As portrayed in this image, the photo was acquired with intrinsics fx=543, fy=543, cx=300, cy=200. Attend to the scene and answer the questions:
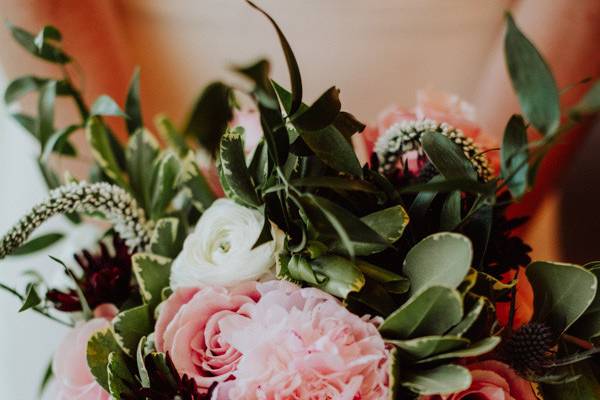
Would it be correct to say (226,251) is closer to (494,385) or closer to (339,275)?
(339,275)

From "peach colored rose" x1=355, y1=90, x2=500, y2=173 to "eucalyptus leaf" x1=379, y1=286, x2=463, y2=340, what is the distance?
0.23m

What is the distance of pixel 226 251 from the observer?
448mm

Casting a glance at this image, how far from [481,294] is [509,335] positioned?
1.6 inches

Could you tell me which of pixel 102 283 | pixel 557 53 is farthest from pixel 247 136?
pixel 557 53

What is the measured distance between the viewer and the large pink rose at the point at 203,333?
400 millimetres

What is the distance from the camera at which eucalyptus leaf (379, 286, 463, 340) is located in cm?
35

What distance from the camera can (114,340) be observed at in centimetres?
45

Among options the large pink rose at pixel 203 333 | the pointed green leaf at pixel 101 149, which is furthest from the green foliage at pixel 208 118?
the pointed green leaf at pixel 101 149

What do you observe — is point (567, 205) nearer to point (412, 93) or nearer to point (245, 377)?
point (412, 93)

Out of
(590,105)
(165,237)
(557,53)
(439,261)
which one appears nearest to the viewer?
(590,105)

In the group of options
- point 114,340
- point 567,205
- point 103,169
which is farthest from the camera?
point 567,205

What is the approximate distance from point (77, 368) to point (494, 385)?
343mm

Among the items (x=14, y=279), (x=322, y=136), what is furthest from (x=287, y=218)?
(x=14, y=279)

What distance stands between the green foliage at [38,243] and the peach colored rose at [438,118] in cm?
37
